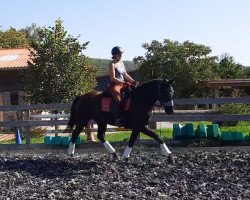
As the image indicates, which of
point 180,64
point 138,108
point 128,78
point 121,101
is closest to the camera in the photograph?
point 138,108

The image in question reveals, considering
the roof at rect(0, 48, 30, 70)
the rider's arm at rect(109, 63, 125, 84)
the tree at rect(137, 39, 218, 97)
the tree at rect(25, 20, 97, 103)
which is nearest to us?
the rider's arm at rect(109, 63, 125, 84)

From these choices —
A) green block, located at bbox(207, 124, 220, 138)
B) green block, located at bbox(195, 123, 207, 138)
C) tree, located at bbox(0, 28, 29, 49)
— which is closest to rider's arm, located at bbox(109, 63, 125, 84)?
green block, located at bbox(195, 123, 207, 138)

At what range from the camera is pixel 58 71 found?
1948cm

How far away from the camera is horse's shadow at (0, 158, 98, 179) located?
9.04 m

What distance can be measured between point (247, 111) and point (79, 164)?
17.7 m

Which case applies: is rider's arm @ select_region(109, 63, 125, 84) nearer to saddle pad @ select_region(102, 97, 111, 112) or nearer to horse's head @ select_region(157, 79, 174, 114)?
saddle pad @ select_region(102, 97, 111, 112)

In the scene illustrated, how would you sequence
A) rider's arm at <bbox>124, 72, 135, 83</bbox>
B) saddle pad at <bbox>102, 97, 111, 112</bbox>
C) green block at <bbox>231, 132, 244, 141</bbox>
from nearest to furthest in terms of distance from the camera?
1. saddle pad at <bbox>102, 97, 111, 112</bbox>
2. rider's arm at <bbox>124, 72, 135, 83</bbox>
3. green block at <bbox>231, 132, 244, 141</bbox>

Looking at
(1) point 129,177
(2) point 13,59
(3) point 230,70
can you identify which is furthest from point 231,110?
(3) point 230,70

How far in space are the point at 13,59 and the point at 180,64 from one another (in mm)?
18138

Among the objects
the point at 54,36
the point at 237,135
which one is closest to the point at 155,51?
the point at 54,36

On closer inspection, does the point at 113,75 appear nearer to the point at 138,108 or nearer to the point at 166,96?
the point at 138,108

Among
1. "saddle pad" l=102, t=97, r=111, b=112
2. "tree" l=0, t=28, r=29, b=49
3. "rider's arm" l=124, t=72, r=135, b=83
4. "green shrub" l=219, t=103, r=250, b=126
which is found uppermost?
"tree" l=0, t=28, r=29, b=49

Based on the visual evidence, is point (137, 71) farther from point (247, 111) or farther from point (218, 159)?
point (218, 159)

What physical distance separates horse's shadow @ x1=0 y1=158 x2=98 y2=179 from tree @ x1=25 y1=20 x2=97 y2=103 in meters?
8.72
